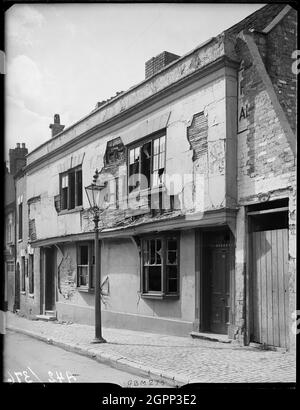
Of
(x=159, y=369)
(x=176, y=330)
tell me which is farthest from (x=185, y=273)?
(x=159, y=369)

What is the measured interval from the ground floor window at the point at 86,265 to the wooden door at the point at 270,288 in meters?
3.07

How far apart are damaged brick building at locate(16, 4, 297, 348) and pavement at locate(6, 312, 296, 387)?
35cm

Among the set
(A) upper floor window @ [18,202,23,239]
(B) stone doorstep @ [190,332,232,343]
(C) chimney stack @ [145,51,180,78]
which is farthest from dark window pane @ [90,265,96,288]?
(C) chimney stack @ [145,51,180,78]

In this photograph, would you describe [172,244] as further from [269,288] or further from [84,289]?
[269,288]

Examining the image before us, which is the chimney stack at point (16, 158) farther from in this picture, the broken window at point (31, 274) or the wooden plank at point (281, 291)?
the wooden plank at point (281, 291)

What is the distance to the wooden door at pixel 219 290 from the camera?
858 centimetres

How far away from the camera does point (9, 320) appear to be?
5.80 metres

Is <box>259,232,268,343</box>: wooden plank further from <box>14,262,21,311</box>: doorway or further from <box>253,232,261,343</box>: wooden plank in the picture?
<box>14,262,21,311</box>: doorway

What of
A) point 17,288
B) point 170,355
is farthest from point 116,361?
point 17,288

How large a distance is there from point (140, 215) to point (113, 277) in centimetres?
128

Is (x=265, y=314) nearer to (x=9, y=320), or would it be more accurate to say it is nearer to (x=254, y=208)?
(x=254, y=208)

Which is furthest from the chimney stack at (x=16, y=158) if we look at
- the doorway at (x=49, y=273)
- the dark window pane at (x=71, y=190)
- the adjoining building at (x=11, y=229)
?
the doorway at (x=49, y=273)

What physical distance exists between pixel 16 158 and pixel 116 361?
3135mm

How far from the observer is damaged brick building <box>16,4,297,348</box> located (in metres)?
7.54
